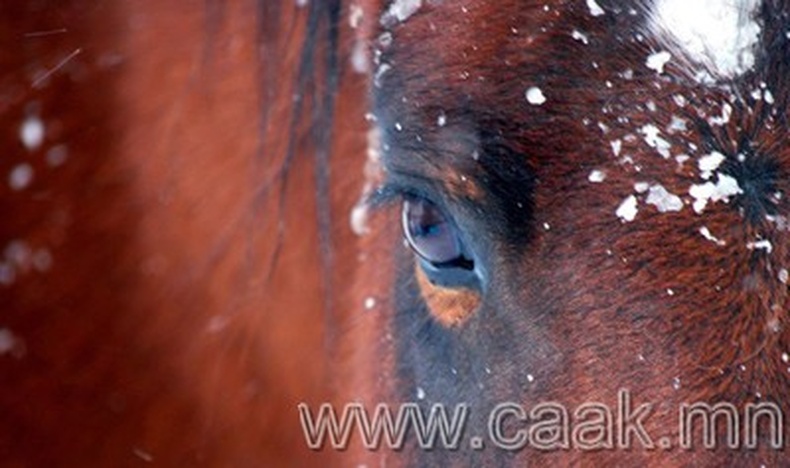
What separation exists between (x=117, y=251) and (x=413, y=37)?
870 mm

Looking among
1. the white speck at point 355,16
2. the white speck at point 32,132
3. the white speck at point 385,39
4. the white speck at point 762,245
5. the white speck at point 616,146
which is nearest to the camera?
the white speck at point 762,245

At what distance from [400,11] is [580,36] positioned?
31cm

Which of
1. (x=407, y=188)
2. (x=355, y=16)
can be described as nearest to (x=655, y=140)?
(x=407, y=188)

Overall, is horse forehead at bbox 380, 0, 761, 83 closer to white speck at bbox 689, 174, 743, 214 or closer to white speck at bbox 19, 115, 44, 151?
white speck at bbox 689, 174, 743, 214

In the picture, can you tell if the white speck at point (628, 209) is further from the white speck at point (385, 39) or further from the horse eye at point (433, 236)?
the white speck at point (385, 39)

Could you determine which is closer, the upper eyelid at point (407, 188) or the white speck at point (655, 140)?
the white speck at point (655, 140)

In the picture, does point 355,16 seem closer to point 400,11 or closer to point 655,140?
point 400,11

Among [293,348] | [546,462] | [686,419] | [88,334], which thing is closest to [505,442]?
[546,462]

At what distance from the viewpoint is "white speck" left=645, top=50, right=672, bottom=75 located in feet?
4.50

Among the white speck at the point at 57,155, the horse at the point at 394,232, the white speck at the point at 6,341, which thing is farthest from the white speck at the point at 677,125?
the white speck at the point at 6,341

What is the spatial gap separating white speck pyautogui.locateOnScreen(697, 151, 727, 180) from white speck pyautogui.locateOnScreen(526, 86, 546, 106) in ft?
0.73

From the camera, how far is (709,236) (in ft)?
4.32

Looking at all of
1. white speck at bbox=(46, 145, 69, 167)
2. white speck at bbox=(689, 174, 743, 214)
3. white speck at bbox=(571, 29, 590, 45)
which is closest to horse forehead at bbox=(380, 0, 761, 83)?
white speck at bbox=(571, 29, 590, 45)

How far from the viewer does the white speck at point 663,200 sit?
1342mm
